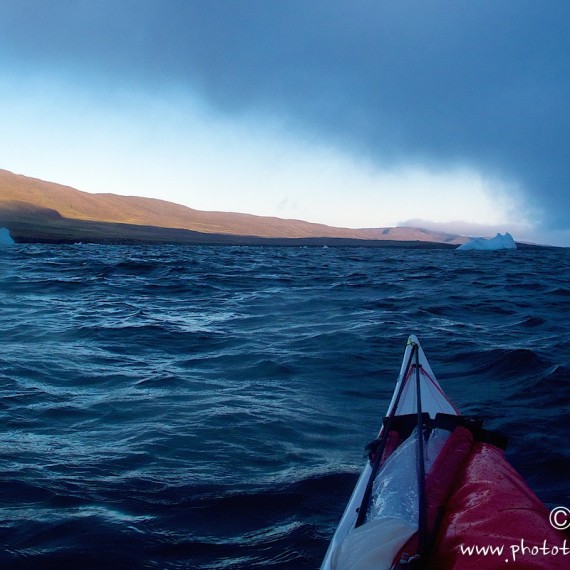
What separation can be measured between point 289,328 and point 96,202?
161706 millimetres

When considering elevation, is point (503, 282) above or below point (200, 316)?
above

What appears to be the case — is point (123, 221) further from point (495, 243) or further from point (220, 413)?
point (220, 413)

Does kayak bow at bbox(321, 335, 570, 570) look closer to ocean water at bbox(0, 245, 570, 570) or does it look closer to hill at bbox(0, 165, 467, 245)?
ocean water at bbox(0, 245, 570, 570)

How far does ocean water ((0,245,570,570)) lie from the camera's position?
3.88 metres

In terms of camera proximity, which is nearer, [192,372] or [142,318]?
[192,372]

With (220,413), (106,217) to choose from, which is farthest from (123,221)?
(220,413)

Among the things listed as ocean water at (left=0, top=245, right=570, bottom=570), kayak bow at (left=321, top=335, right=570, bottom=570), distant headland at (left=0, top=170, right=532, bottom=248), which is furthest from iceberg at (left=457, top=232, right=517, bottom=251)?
kayak bow at (left=321, top=335, right=570, bottom=570)

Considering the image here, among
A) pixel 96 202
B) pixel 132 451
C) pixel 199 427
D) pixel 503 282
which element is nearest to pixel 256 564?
pixel 132 451

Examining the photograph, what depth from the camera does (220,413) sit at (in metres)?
6.29

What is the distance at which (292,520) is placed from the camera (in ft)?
13.5

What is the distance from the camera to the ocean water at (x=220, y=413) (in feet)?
12.7

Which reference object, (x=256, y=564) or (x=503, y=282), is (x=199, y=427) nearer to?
(x=256, y=564)

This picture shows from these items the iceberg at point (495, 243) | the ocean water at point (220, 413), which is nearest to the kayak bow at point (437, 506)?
the ocean water at point (220, 413)

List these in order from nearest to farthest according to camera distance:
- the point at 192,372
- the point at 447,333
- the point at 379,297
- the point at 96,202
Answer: the point at 192,372 < the point at 447,333 < the point at 379,297 < the point at 96,202
